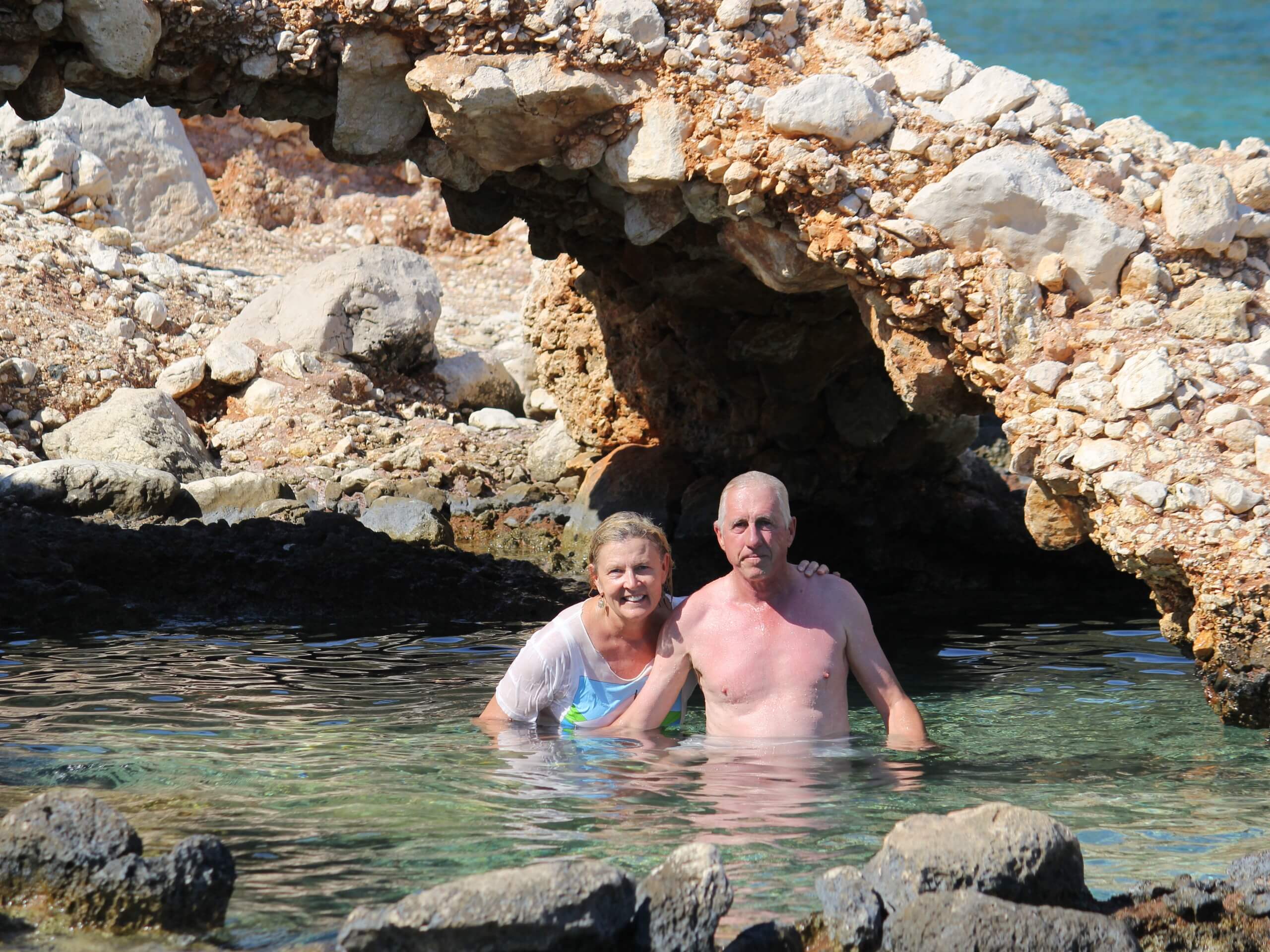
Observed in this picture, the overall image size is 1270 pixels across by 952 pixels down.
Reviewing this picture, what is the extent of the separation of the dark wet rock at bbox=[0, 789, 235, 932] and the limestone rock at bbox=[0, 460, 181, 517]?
7697mm

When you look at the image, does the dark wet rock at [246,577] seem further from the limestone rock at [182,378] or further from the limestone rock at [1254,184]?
the limestone rock at [1254,184]

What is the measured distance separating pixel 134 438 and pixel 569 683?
7.95 m

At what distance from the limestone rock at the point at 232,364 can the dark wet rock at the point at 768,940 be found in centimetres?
1172

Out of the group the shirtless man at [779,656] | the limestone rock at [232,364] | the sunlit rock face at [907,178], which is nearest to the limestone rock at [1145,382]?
the sunlit rock face at [907,178]

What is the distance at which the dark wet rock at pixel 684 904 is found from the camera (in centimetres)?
321

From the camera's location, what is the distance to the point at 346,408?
45.4 ft

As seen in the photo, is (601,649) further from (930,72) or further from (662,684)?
(930,72)

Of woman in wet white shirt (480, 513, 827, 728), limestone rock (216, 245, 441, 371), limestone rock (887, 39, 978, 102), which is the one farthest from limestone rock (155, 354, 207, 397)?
woman in wet white shirt (480, 513, 827, 728)

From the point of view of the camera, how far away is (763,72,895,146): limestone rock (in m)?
6.36

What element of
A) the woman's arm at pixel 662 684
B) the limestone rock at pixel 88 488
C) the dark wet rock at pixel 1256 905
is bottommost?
the dark wet rock at pixel 1256 905

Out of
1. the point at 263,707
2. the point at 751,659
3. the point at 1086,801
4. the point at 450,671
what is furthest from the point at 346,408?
the point at 1086,801

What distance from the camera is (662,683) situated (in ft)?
17.6

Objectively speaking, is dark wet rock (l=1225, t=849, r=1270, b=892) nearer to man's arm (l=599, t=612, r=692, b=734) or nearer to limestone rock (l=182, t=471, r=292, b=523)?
man's arm (l=599, t=612, r=692, b=734)

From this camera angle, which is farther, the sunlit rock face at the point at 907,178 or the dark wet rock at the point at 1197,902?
the sunlit rock face at the point at 907,178
